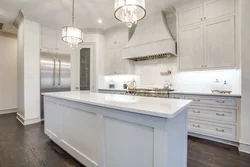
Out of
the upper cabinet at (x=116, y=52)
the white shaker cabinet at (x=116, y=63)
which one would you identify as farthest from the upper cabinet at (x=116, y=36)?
the white shaker cabinet at (x=116, y=63)

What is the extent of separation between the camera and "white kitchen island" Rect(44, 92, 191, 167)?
1.03 meters

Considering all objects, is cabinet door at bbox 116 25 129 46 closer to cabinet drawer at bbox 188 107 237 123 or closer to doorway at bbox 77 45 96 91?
doorway at bbox 77 45 96 91

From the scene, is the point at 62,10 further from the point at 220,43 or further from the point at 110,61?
the point at 220,43

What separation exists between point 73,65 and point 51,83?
3.12 feet

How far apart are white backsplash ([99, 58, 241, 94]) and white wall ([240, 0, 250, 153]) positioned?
0.65 meters

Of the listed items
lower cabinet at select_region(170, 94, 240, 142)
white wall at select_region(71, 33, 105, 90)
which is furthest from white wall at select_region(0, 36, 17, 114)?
lower cabinet at select_region(170, 94, 240, 142)

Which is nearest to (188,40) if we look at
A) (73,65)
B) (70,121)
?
(70,121)

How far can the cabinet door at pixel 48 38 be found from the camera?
160 inches

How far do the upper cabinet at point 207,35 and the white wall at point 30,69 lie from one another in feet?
12.9

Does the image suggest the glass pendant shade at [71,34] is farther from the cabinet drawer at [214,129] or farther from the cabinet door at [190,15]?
the cabinet drawer at [214,129]

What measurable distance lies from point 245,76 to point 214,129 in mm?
1084

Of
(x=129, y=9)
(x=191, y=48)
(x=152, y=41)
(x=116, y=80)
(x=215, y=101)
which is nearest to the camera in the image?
(x=129, y=9)

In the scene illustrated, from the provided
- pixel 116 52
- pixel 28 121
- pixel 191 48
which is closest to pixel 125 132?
pixel 191 48

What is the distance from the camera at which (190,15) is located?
2.98m
